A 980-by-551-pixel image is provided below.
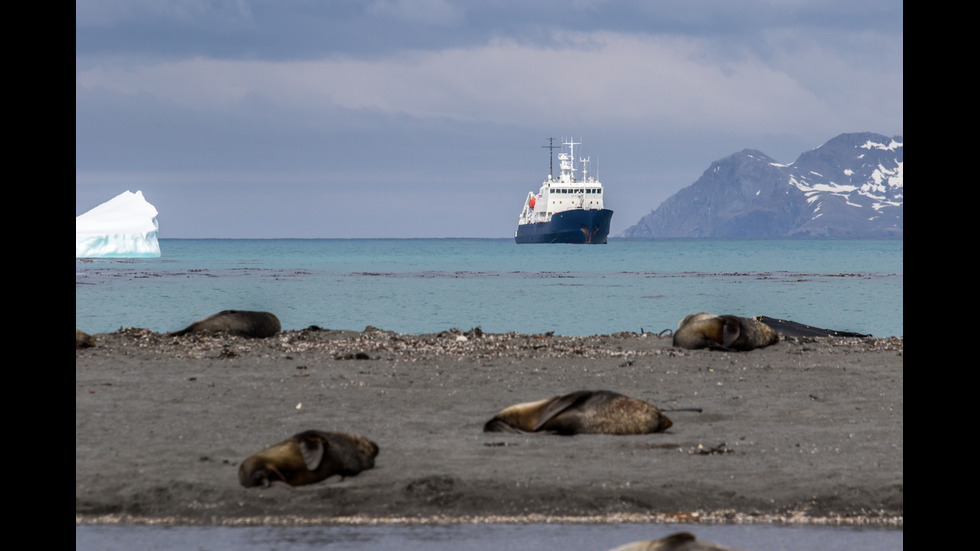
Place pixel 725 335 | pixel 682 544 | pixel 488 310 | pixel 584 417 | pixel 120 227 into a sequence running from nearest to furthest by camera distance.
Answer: pixel 682 544 < pixel 584 417 < pixel 725 335 < pixel 488 310 < pixel 120 227

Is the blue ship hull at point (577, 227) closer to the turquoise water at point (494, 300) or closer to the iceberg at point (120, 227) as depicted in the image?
the iceberg at point (120, 227)

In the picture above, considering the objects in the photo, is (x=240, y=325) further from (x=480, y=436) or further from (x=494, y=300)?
(x=494, y=300)

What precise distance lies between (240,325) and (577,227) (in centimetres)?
8462

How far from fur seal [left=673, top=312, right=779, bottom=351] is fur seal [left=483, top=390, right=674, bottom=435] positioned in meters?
5.79

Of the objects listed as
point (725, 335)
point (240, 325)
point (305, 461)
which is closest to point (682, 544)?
point (305, 461)

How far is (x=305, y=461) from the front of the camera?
241 inches

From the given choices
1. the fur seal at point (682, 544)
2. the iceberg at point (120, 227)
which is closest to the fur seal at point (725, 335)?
the fur seal at point (682, 544)

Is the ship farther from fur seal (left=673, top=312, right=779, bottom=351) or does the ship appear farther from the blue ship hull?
fur seal (left=673, top=312, right=779, bottom=351)

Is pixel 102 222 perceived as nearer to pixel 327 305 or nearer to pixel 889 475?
pixel 327 305
